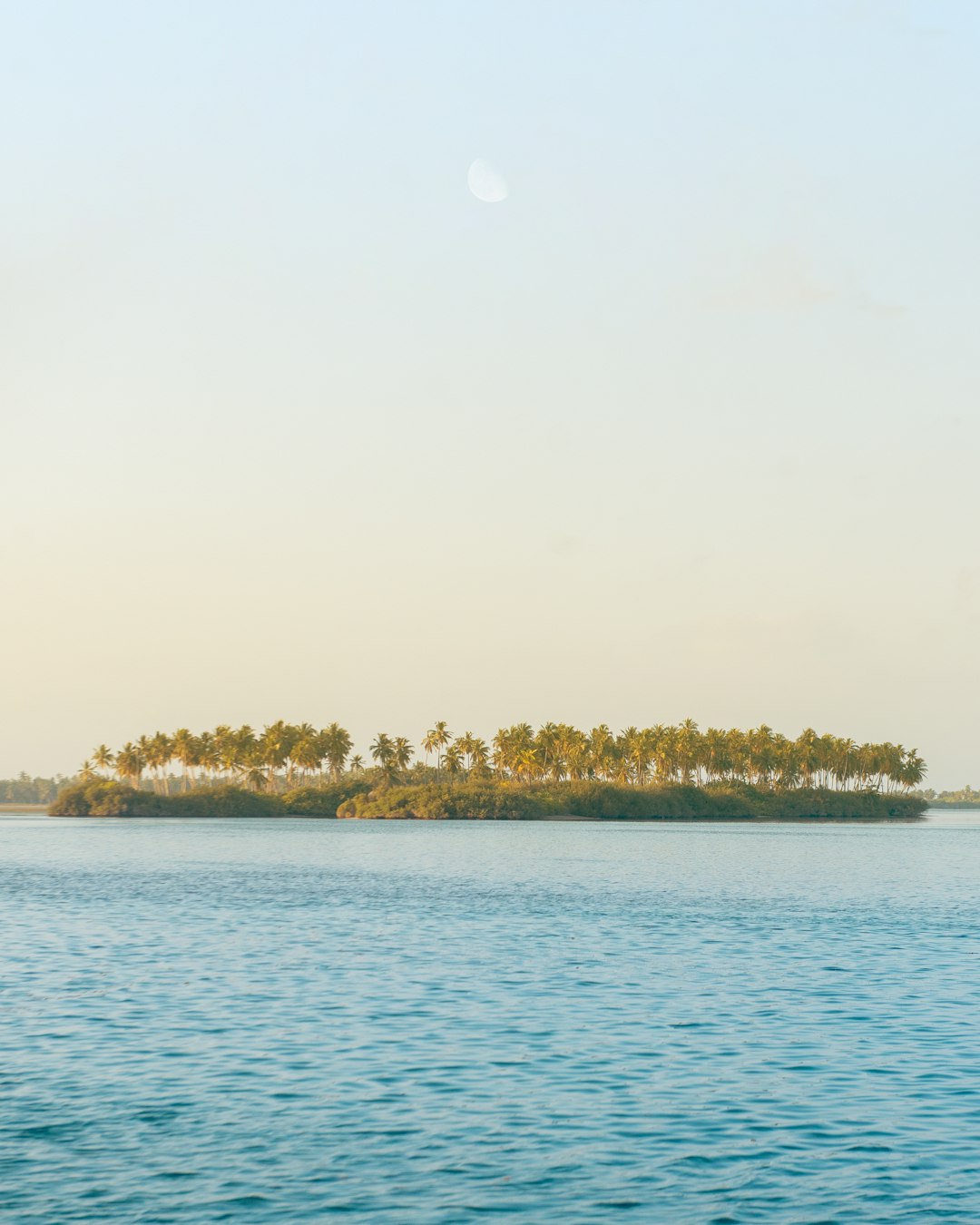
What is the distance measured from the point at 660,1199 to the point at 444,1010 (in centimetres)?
1807

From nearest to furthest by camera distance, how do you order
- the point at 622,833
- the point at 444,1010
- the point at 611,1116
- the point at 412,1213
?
the point at 412,1213 < the point at 611,1116 < the point at 444,1010 < the point at 622,833

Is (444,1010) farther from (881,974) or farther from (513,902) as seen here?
(513,902)

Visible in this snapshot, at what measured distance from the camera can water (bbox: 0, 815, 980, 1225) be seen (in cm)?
2172

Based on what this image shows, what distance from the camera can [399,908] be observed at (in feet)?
240

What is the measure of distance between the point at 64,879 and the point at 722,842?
9175 cm

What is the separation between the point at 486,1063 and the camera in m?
31.6

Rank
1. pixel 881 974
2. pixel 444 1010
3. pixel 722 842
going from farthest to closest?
pixel 722 842, pixel 881 974, pixel 444 1010

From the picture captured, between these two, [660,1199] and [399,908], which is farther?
[399,908]

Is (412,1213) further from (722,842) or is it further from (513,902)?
(722,842)

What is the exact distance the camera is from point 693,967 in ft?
160

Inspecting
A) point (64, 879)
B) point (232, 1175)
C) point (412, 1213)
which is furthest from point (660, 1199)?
point (64, 879)

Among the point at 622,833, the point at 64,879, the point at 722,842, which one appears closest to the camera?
the point at 64,879

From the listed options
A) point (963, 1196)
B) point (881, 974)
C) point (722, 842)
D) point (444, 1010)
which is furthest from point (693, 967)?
point (722, 842)

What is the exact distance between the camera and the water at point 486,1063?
71.3 feet
